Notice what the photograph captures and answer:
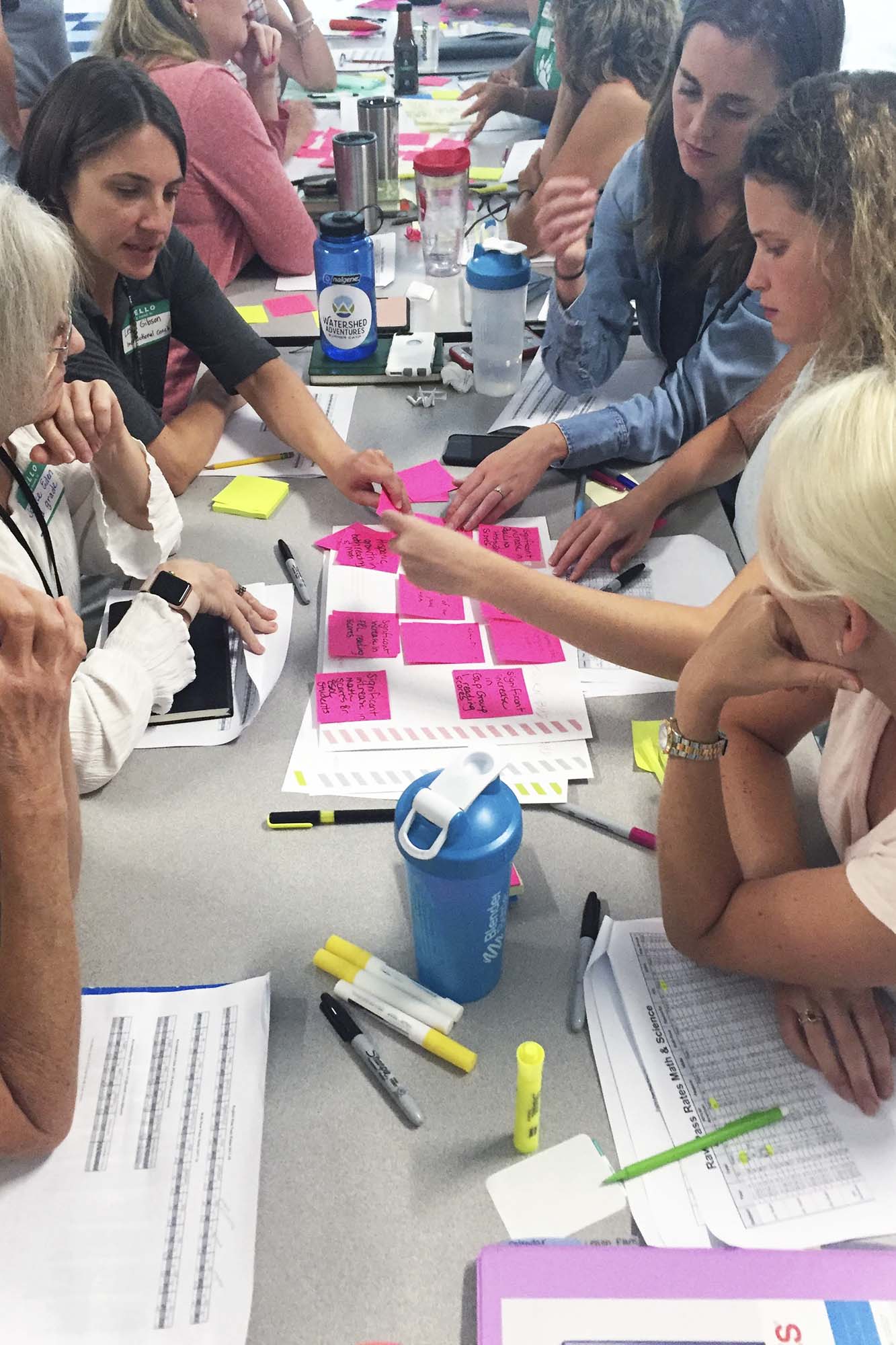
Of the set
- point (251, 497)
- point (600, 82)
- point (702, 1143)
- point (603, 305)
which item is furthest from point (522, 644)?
point (600, 82)

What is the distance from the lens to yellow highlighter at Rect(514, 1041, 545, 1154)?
0.67 meters

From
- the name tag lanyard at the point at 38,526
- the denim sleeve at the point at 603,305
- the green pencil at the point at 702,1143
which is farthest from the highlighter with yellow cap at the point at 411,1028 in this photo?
the denim sleeve at the point at 603,305

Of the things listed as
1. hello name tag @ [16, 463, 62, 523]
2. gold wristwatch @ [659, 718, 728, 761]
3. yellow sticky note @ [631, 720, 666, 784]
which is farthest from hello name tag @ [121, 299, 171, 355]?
gold wristwatch @ [659, 718, 728, 761]

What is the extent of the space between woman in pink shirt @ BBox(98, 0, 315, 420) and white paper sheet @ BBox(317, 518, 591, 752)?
0.85 meters

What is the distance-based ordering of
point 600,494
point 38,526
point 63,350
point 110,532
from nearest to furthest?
point 63,350, point 38,526, point 110,532, point 600,494

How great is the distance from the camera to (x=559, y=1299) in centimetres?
62

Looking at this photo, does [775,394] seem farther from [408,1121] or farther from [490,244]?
[408,1121]

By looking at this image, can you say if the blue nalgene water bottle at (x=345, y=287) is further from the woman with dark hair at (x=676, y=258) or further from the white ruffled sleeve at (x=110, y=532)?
the white ruffled sleeve at (x=110, y=532)

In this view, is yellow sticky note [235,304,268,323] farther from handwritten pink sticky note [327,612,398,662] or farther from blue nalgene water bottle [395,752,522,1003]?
blue nalgene water bottle [395,752,522,1003]

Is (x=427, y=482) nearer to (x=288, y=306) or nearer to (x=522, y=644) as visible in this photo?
(x=522, y=644)

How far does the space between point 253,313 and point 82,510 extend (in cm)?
85

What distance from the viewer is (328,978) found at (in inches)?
32.8

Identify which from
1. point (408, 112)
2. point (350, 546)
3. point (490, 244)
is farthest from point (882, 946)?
point (408, 112)

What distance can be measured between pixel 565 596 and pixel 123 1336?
2.67 feet
